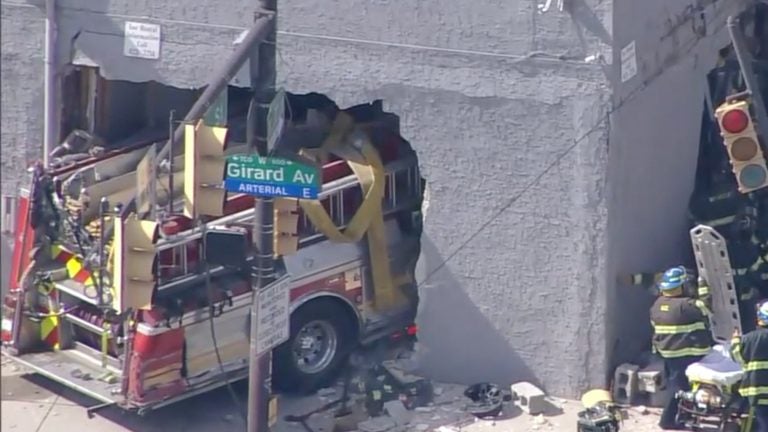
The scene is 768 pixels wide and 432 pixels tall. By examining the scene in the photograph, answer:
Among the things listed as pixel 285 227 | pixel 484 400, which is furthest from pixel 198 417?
pixel 285 227

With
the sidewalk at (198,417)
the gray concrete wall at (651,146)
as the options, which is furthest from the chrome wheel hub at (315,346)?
the gray concrete wall at (651,146)

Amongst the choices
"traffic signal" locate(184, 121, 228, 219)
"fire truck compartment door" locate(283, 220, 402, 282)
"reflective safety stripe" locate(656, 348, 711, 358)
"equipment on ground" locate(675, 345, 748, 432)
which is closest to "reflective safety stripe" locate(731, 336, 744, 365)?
"equipment on ground" locate(675, 345, 748, 432)

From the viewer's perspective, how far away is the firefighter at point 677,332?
1380cm

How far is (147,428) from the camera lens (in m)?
14.2

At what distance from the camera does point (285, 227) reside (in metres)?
12.3

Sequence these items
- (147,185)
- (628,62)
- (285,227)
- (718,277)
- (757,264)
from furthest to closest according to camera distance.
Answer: (757,264), (718,277), (628,62), (147,185), (285,227)

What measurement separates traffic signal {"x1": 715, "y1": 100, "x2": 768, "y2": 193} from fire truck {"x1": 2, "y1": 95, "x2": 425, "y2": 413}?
2.89 metres

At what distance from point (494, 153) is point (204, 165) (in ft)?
10.8

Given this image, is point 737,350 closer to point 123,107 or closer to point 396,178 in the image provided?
point 396,178

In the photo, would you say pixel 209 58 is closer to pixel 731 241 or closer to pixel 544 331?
pixel 544 331

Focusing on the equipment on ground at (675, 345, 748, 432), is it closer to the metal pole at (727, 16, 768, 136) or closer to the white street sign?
the metal pole at (727, 16, 768, 136)

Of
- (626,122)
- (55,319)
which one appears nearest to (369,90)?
(626,122)

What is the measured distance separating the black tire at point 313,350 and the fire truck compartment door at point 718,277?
9.79 feet

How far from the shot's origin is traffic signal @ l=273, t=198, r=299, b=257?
1223cm
